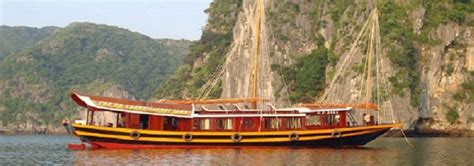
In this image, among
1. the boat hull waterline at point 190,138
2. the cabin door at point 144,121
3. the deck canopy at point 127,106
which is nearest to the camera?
the deck canopy at point 127,106

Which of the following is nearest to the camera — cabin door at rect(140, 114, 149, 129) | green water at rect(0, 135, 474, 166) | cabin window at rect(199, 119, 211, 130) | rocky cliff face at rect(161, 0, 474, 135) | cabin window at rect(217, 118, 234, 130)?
green water at rect(0, 135, 474, 166)

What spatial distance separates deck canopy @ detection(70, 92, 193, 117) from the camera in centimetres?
4978

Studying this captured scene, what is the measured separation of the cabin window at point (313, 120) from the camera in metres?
52.2

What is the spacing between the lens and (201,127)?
5100cm

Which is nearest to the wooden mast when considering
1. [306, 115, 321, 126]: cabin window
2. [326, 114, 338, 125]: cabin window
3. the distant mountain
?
[306, 115, 321, 126]: cabin window

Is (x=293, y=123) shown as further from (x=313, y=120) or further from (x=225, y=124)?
(x=225, y=124)

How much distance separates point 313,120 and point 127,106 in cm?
1131

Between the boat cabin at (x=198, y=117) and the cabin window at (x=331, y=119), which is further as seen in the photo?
the cabin window at (x=331, y=119)

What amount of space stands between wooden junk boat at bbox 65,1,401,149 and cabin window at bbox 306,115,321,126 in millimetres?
243

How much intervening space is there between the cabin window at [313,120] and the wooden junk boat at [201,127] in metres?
0.24

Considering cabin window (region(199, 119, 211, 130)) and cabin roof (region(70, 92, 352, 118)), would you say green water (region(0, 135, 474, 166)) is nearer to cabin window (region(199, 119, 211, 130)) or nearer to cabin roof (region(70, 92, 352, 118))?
cabin window (region(199, 119, 211, 130))

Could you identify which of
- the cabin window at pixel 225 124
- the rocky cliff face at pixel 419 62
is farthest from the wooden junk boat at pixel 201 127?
the rocky cliff face at pixel 419 62

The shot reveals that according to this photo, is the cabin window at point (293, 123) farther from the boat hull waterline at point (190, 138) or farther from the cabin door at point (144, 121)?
the cabin door at point (144, 121)

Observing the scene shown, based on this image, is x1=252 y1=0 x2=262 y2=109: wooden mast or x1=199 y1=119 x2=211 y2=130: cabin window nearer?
x1=199 y1=119 x2=211 y2=130: cabin window
